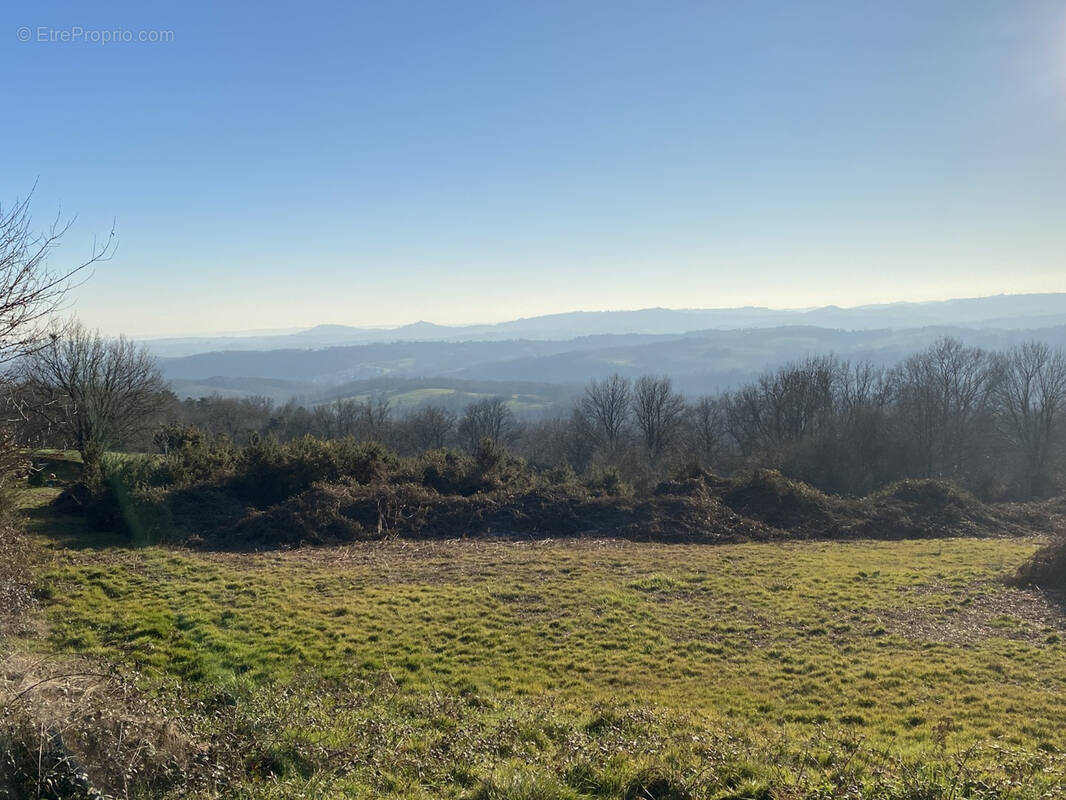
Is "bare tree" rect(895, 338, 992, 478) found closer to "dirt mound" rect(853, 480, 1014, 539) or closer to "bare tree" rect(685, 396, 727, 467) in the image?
"bare tree" rect(685, 396, 727, 467)

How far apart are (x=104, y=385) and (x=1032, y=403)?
6296 centimetres

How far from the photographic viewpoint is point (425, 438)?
66.3 metres

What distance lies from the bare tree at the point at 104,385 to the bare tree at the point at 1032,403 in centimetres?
5807

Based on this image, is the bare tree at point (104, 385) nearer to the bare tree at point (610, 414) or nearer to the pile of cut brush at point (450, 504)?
the pile of cut brush at point (450, 504)

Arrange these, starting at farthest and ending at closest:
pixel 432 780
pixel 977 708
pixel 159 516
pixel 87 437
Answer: pixel 87 437
pixel 159 516
pixel 977 708
pixel 432 780

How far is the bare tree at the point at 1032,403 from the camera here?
1731 inches

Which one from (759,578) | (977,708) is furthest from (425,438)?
(977,708)

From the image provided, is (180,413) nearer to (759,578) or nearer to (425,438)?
(425,438)

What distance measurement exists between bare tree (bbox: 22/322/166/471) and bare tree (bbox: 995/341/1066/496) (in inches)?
2286

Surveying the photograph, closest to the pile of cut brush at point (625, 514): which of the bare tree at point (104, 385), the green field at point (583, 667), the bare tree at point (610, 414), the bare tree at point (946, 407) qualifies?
the green field at point (583, 667)

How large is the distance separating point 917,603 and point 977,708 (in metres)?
5.44

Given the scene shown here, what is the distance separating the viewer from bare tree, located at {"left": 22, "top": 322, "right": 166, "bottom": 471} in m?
30.4

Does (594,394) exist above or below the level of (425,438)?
above

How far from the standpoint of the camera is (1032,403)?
149 ft
